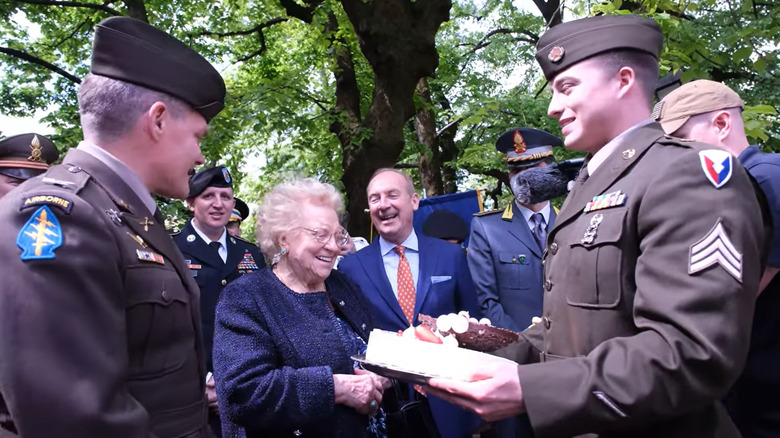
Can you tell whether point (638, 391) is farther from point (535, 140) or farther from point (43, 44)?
point (43, 44)

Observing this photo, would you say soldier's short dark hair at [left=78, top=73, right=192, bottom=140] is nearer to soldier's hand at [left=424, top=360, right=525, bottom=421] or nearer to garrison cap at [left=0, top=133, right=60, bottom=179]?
soldier's hand at [left=424, top=360, right=525, bottom=421]

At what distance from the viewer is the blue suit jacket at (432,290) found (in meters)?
3.96

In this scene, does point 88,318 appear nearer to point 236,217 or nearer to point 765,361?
point 765,361

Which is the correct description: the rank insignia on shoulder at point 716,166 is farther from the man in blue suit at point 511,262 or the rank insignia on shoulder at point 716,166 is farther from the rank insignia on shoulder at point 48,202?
the man in blue suit at point 511,262

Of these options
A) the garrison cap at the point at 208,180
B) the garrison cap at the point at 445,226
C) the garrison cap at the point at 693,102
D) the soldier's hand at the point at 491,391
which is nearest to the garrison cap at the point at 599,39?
the garrison cap at the point at 693,102

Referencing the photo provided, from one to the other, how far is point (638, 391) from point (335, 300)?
80.1 inches

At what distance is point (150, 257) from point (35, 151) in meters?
3.10

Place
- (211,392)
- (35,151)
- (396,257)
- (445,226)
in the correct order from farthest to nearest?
(445,226), (396,257), (35,151), (211,392)

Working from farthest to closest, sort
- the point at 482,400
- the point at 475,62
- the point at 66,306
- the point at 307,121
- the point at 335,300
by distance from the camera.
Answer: the point at 475,62 → the point at 307,121 → the point at 335,300 → the point at 482,400 → the point at 66,306

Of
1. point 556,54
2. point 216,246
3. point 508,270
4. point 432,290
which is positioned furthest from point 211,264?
point 556,54

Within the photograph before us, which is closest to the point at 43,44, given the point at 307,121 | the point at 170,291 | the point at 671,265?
the point at 307,121

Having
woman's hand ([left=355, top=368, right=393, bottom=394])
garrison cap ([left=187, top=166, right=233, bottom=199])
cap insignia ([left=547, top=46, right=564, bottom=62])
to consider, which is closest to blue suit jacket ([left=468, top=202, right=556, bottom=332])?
woman's hand ([left=355, top=368, right=393, bottom=394])

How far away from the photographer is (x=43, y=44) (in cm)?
1211

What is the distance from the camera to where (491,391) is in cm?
152
